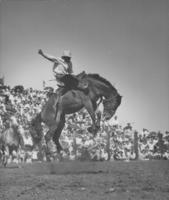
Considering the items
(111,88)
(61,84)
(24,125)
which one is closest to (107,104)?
(111,88)

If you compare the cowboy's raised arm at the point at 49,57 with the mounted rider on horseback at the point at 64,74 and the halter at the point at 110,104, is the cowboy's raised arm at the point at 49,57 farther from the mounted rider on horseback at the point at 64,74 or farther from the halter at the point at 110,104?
the halter at the point at 110,104

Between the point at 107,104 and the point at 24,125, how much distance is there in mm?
18755

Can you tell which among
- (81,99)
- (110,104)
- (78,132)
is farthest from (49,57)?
(78,132)

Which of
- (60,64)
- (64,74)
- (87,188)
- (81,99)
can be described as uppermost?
(60,64)

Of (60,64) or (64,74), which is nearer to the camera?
(64,74)

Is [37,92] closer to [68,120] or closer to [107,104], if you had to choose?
[68,120]

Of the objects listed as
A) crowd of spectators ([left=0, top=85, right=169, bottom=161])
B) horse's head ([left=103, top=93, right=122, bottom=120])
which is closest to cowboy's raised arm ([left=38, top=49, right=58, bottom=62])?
horse's head ([left=103, top=93, right=122, bottom=120])

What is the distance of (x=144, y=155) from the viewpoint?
94.2 feet

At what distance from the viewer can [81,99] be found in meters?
12.7

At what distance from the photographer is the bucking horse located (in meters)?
12.6

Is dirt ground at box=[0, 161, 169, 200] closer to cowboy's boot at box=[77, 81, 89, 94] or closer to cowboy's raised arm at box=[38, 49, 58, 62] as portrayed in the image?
cowboy's boot at box=[77, 81, 89, 94]

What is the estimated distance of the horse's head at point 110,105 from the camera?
1367cm

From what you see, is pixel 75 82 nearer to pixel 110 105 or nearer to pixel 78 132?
pixel 110 105

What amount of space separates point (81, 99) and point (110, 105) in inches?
58.1
